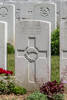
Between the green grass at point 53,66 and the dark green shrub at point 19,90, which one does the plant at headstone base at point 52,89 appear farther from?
the green grass at point 53,66

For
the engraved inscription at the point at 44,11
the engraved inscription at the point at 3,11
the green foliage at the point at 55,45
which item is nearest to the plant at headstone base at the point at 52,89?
the green foliage at the point at 55,45

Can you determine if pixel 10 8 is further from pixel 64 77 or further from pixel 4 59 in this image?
pixel 64 77

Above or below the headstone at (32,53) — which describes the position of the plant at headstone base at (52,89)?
below

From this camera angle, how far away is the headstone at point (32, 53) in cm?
780

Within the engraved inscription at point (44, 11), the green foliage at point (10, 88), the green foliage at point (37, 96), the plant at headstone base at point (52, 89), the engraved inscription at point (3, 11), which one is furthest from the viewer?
the engraved inscription at point (3, 11)

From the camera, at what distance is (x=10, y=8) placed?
1412cm

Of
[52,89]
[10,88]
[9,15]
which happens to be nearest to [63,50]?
[52,89]

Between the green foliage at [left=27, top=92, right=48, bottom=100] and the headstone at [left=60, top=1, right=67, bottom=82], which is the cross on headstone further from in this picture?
the green foliage at [left=27, top=92, right=48, bottom=100]

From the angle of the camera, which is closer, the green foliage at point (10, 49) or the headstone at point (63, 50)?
the headstone at point (63, 50)

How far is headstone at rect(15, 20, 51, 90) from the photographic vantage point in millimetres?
7798

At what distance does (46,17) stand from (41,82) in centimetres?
650

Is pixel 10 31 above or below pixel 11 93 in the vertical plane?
above

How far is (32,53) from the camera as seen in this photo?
7977mm

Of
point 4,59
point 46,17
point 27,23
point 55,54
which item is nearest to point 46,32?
point 27,23
